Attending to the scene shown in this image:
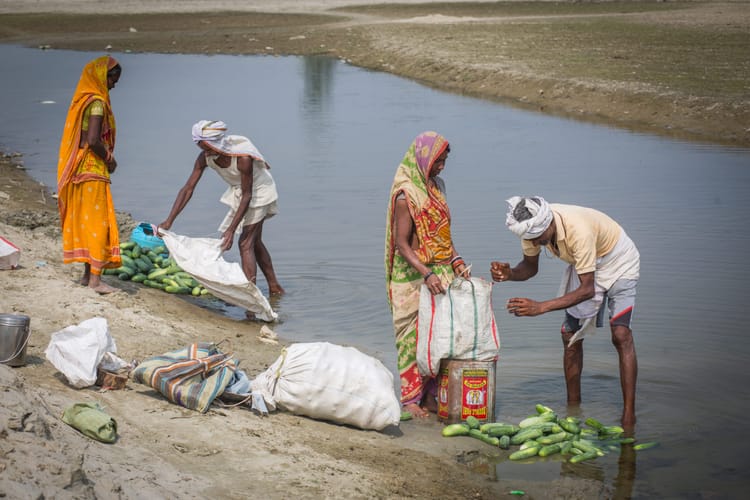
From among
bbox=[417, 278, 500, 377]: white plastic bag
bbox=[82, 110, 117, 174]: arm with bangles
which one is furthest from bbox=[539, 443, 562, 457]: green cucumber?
bbox=[82, 110, 117, 174]: arm with bangles

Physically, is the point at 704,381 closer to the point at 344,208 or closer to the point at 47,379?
the point at 47,379

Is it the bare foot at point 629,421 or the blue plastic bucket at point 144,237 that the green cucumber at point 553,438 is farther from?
the blue plastic bucket at point 144,237

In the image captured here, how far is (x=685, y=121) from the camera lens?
18.9m

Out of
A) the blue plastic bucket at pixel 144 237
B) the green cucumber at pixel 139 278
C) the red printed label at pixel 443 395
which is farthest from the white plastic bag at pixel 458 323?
the blue plastic bucket at pixel 144 237

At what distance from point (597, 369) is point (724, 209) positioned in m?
5.55

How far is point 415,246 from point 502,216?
19.5ft

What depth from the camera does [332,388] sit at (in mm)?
5867

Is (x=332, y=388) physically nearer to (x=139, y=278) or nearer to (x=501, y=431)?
(x=501, y=431)

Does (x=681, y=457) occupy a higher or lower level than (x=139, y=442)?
lower

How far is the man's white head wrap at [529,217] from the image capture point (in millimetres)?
5840

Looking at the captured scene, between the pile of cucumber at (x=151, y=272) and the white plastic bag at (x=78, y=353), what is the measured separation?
3.29 metres

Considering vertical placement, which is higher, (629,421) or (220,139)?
(220,139)

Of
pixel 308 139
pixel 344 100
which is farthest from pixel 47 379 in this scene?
pixel 344 100

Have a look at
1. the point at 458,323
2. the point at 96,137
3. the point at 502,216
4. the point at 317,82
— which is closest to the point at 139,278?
the point at 96,137
